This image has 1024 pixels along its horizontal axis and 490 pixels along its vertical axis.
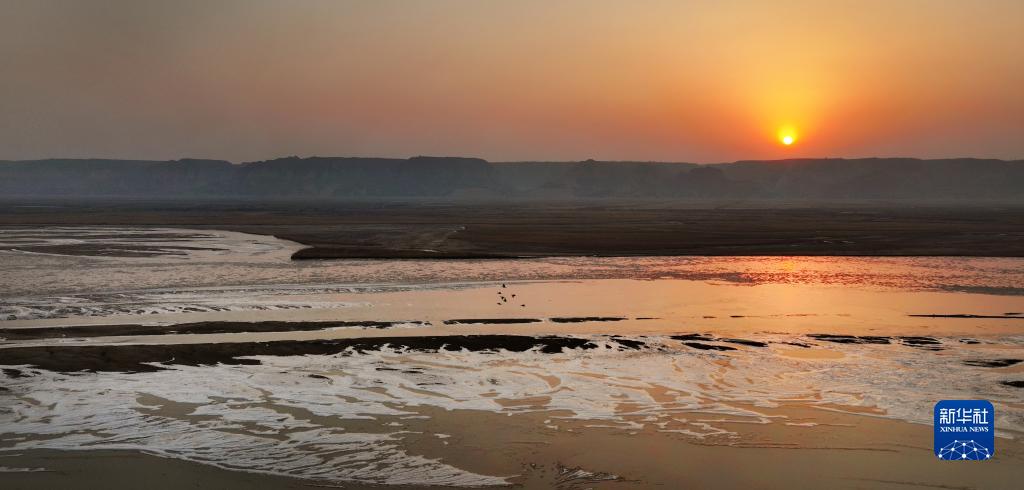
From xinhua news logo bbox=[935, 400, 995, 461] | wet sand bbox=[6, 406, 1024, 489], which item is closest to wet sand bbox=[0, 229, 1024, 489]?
wet sand bbox=[6, 406, 1024, 489]

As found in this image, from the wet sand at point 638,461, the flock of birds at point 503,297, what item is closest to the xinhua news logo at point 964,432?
the wet sand at point 638,461

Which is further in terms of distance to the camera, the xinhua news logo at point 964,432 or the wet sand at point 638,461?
the xinhua news logo at point 964,432

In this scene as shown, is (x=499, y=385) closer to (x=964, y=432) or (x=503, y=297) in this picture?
(x=964, y=432)

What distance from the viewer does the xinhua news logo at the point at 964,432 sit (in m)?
11.0

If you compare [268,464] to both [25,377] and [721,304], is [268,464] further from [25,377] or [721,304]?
[721,304]

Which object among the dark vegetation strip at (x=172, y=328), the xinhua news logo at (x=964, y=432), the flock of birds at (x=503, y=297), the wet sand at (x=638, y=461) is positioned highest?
the flock of birds at (x=503, y=297)

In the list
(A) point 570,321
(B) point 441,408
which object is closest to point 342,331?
(A) point 570,321

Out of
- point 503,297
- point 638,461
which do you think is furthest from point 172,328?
point 638,461

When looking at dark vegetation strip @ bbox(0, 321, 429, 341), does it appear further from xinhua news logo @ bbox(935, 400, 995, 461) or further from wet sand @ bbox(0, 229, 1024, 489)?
xinhua news logo @ bbox(935, 400, 995, 461)

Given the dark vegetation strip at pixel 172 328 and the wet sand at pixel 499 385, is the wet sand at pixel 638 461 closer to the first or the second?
the wet sand at pixel 499 385

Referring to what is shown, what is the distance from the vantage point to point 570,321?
2142cm

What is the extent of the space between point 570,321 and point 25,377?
11.3 meters

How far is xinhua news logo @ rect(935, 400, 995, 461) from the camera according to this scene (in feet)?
36.2

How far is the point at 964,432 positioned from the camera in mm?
11492
